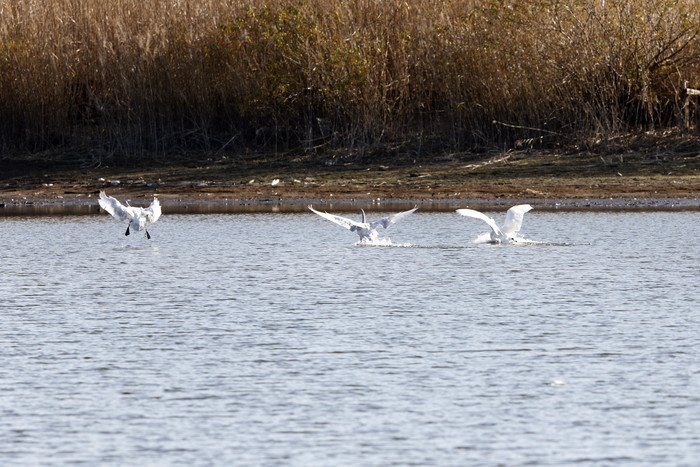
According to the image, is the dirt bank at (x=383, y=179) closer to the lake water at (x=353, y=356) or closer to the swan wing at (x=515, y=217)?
the swan wing at (x=515, y=217)

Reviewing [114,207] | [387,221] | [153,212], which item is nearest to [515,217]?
[387,221]

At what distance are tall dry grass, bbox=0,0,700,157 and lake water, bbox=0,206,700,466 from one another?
7.42 meters

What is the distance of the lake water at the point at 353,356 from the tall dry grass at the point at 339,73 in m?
7.42

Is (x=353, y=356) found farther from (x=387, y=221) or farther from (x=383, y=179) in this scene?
(x=383, y=179)

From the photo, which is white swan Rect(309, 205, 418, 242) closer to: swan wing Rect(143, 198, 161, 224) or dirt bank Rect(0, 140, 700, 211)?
swan wing Rect(143, 198, 161, 224)

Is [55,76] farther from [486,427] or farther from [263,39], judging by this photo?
[486,427]

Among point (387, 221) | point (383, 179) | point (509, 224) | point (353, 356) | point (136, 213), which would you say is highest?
point (383, 179)

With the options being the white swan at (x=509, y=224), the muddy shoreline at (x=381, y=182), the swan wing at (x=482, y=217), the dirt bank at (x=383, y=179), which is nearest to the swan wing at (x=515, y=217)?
the white swan at (x=509, y=224)

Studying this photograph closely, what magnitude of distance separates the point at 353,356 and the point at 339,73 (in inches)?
508

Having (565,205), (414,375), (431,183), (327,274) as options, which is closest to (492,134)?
(431,183)

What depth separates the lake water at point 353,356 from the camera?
5.11 meters

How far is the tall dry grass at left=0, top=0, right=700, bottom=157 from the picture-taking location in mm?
19016

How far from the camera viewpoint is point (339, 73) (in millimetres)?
19281

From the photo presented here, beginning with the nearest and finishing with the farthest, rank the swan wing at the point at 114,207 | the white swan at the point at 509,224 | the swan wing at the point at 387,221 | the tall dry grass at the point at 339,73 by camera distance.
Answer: the swan wing at the point at 387,221, the white swan at the point at 509,224, the swan wing at the point at 114,207, the tall dry grass at the point at 339,73
